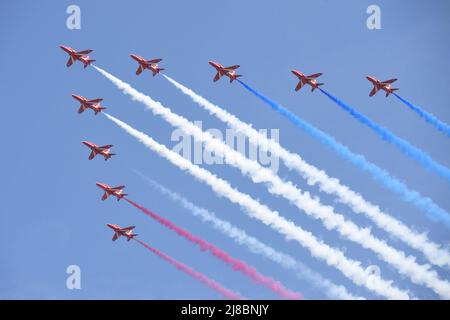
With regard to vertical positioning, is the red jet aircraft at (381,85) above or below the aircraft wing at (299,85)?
below

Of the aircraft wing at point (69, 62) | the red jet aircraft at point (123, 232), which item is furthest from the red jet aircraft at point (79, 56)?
the red jet aircraft at point (123, 232)

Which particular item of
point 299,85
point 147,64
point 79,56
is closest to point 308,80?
point 299,85

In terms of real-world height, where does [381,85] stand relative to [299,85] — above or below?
below

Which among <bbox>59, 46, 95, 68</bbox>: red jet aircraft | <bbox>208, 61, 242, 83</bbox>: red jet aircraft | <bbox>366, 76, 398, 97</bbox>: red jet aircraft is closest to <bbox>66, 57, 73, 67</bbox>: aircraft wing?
<bbox>59, 46, 95, 68</bbox>: red jet aircraft

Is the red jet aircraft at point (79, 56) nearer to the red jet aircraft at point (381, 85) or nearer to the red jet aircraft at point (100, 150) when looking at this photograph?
the red jet aircraft at point (100, 150)

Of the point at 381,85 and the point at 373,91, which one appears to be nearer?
the point at 381,85

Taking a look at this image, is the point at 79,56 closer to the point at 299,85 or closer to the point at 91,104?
the point at 91,104

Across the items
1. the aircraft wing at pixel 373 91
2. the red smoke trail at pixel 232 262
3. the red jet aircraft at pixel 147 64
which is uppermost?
the red jet aircraft at pixel 147 64

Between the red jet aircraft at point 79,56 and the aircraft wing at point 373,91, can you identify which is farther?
the red jet aircraft at point 79,56
